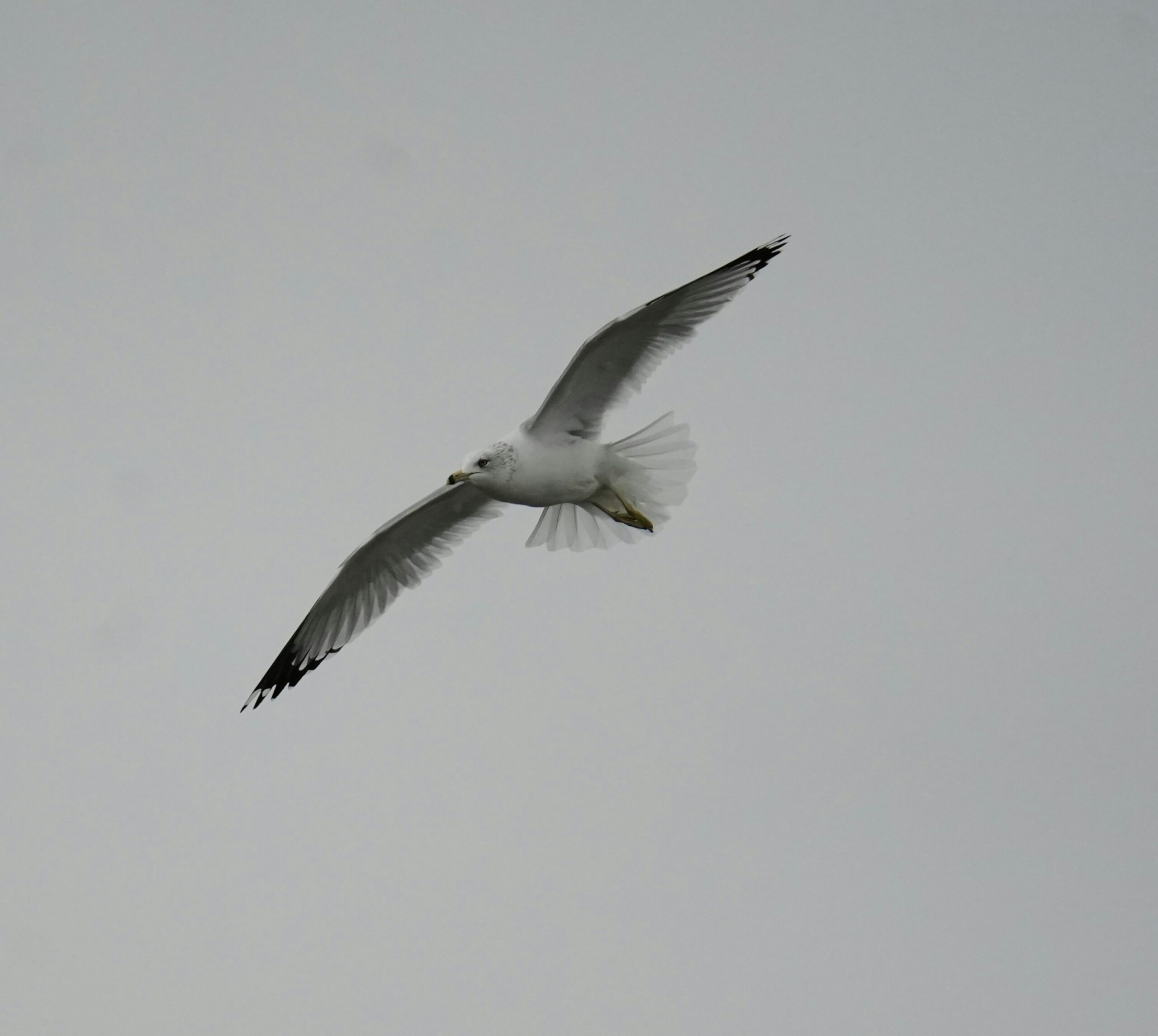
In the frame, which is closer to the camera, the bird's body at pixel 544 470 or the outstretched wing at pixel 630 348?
the outstretched wing at pixel 630 348

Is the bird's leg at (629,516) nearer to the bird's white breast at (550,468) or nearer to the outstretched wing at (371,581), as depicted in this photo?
the bird's white breast at (550,468)

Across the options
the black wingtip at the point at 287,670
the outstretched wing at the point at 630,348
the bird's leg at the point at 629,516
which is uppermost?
the outstretched wing at the point at 630,348

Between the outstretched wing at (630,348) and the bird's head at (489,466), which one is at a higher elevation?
the outstretched wing at (630,348)

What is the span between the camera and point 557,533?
780 centimetres

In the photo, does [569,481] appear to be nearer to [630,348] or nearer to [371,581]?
[630,348]

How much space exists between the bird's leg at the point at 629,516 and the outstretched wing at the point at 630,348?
402 millimetres

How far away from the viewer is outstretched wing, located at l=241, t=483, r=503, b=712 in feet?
26.3

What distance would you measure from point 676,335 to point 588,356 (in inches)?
16.9

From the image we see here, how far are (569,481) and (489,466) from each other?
1.23 feet

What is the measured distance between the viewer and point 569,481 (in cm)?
701

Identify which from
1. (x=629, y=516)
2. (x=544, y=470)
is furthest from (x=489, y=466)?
(x=629, y=516)

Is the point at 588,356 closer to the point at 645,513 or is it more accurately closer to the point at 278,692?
the point at 645,513

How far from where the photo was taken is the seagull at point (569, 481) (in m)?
6.77

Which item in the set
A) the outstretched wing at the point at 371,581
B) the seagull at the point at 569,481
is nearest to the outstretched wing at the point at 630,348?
the seagull at the point at 569,481
